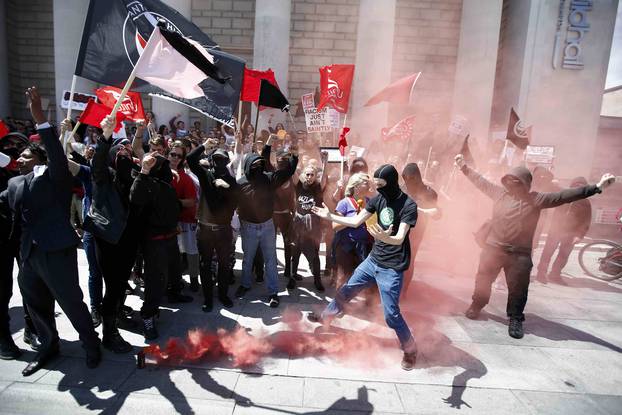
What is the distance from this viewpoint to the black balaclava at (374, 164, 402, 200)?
3398 millimetres

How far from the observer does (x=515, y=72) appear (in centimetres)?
1270

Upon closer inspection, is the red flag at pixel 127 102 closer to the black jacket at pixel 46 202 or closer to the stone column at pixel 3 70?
the black jacket at pixel 46 202

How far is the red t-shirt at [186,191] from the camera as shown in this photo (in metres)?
4.59

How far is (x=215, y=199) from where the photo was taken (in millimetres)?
4262

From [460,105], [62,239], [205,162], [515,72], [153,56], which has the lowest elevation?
[62,239]

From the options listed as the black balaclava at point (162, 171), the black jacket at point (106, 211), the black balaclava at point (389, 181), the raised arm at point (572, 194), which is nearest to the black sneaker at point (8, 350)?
the black jacket at point (106, 211)

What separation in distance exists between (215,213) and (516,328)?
3690 mm

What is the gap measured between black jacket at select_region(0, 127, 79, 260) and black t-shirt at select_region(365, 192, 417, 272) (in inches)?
105

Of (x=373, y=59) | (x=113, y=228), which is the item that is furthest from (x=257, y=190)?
(x=373, y=59)

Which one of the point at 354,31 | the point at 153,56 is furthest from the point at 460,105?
the point at 153,56

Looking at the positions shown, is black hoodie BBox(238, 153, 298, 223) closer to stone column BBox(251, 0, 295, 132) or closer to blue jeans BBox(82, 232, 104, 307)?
blue jeans BBox(82, 232, 104, 307)

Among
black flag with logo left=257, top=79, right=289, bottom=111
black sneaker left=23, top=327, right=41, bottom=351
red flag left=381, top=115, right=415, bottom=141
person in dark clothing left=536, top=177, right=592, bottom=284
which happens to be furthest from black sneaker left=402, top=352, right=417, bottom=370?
red flag left=381, top=115, right=415, bottom=141

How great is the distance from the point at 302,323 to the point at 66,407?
227 cm

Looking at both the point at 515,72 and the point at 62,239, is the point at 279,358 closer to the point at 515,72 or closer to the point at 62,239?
the point at 62,239
